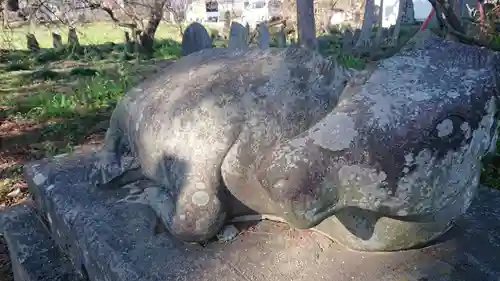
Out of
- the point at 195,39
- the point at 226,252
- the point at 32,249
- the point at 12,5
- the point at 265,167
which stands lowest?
the point at 32,249

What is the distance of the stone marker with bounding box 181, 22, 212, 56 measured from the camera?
2324mm

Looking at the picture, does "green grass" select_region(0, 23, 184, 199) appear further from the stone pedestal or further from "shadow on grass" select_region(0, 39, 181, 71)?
the stone pedestal

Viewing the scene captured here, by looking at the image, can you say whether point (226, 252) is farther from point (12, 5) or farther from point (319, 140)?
point (12, 5)

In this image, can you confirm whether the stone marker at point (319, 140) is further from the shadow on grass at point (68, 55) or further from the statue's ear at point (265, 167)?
the shadow on grass at point (68, 55)

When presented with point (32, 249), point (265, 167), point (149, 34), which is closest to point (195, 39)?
point (265, 167)

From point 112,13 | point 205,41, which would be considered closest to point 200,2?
point 112,13

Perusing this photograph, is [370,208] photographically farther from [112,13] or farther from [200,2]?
[200,2]

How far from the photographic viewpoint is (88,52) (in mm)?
10773

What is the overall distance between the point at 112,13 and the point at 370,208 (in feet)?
33.2

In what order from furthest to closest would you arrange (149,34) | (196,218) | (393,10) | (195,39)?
(393,10)
(149,34)
(195,39)
(196,218)

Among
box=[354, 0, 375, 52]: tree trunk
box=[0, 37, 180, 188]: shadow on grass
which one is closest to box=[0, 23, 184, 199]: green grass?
box=[0, 37, 180, 188]: shadow on grass

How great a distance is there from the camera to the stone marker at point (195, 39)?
2324 millimetres

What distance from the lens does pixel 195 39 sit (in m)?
2.34

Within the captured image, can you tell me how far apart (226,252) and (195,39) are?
3.39 ft
